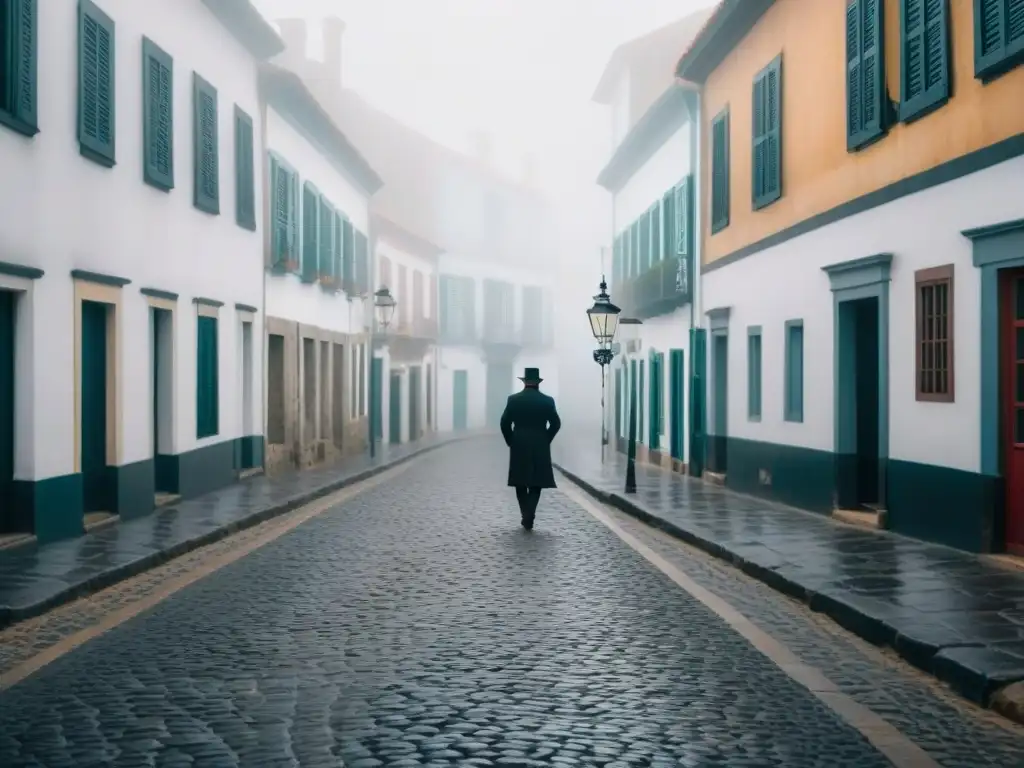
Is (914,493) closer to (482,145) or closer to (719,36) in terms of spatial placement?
(719,36)

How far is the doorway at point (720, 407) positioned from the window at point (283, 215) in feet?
24.4

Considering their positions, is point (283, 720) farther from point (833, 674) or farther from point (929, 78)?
point (929, 78)

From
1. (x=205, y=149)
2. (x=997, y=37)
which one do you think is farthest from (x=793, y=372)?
(x=205, y=149)

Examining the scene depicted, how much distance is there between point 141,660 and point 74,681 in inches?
22.9

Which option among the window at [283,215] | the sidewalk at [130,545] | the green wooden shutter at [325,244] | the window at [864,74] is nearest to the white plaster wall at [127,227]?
the sidewalk at [130,545]

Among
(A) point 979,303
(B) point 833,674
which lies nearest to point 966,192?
(A) point 979,303

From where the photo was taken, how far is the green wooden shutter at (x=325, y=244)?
29.1 metres

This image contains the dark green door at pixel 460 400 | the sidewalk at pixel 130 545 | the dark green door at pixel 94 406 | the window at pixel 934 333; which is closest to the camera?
the sidewalk at pixel 130 545

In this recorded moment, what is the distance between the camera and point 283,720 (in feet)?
20.4

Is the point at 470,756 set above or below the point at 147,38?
below

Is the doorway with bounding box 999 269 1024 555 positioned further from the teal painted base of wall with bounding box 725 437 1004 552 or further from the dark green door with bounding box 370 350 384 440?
the dark green door with bounding box 370 350 384 440

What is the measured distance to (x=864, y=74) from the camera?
1461 cm

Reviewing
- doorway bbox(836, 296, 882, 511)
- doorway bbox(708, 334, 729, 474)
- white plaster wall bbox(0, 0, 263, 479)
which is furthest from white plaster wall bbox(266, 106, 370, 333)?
doorway bbox(836, 296, 882, 511)

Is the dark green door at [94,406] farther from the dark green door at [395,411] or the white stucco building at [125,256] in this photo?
the dark green door at [395,411]
